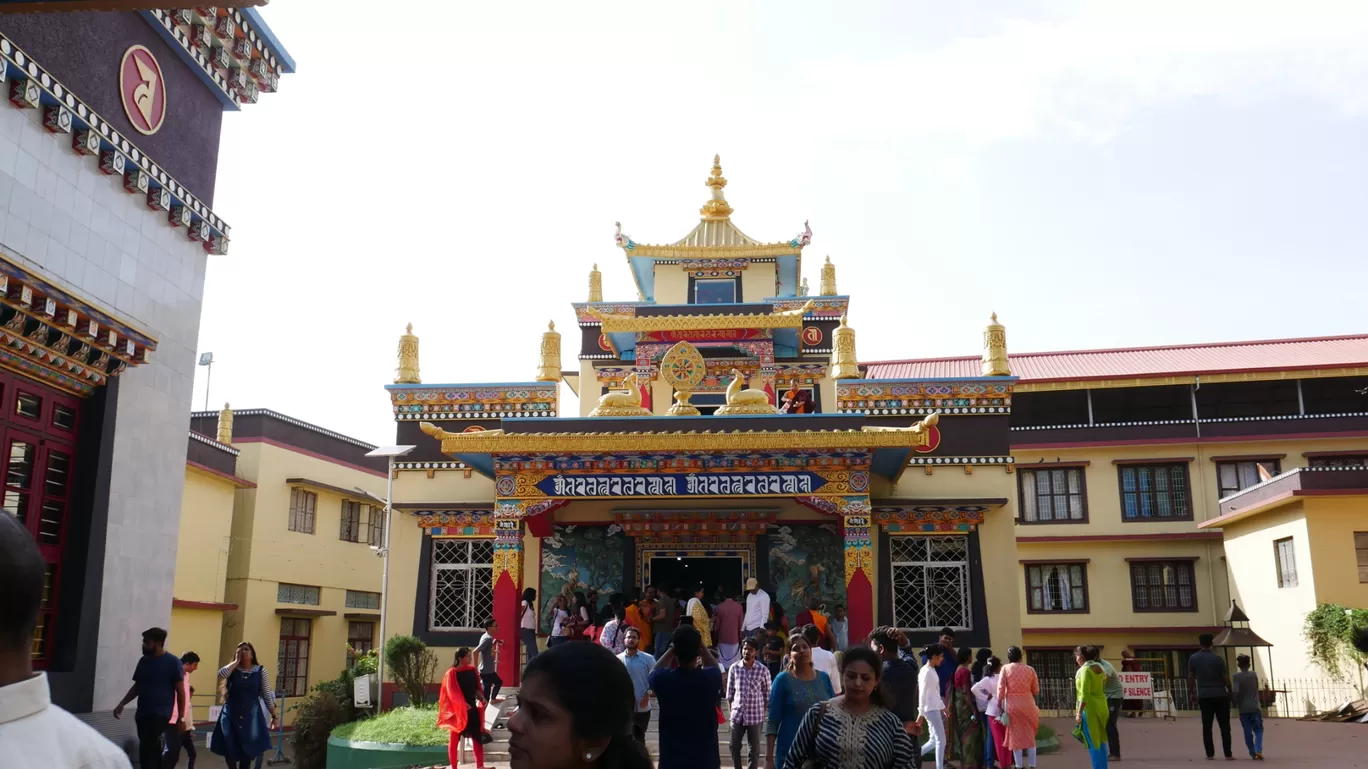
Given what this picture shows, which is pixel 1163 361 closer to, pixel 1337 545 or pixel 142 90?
pixel 1337 545

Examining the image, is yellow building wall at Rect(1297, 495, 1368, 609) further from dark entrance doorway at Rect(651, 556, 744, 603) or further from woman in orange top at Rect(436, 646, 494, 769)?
woman in orange top at Rect(436, 646, 494, 769)

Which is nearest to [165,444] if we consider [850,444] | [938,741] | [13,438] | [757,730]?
[13,438]

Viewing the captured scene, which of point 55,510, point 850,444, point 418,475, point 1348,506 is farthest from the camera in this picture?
point 1348,506

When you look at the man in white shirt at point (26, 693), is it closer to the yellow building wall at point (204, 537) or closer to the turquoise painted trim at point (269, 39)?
the turquoise painted trim at point (269, 39)

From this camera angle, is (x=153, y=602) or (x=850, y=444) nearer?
(x=153, y=602)

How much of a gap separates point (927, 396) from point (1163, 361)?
15.9 metres

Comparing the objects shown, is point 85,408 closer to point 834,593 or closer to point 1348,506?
point 834,593

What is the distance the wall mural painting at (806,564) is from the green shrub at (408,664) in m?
6.50

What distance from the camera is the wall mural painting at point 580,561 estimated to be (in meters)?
20.9

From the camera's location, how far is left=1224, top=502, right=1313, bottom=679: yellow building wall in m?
25.4

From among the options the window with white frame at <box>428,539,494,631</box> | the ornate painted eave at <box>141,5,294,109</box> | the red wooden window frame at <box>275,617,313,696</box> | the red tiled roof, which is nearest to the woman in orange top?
the ornate painted eave at <box>141,5,294,109</box>

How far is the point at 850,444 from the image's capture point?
58.5 feet

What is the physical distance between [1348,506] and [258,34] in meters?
24.1

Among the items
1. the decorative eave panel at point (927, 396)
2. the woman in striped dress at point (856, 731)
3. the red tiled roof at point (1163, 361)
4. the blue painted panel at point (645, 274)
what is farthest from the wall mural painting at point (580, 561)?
the woman in striped dress at point (856, 731)
